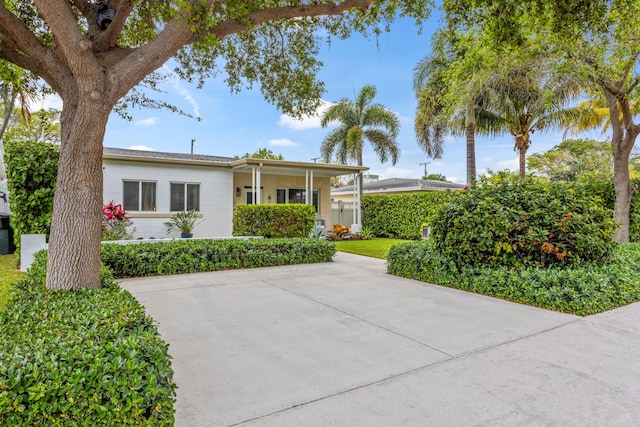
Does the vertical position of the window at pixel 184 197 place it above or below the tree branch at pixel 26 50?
below

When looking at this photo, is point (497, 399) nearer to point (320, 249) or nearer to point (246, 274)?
point (246, 274)

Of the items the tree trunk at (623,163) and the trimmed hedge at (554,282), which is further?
the tree trunk at (623,163)

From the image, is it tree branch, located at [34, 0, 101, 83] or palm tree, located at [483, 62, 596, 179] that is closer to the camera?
tree branch, located at [34, 0, 101, 83]

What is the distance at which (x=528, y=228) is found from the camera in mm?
5715

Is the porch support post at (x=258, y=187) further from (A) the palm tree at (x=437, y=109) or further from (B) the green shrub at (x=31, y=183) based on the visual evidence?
(A) the palm tree at (x=437, y=109)

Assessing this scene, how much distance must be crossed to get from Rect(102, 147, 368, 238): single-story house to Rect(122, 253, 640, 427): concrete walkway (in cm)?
809

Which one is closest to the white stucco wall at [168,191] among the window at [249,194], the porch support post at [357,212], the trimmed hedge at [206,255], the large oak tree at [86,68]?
the window at [249,194]

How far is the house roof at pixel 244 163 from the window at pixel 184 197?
91 centimetres

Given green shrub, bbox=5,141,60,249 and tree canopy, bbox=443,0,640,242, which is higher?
tree canopy, bbox=443,0,640,242

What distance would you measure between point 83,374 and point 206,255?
6061 mm

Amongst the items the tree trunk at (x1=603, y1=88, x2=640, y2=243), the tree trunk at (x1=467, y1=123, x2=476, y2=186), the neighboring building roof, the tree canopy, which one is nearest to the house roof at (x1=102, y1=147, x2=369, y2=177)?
the tree trunk at (x1=467, y1=123, x2=476, y2=186)

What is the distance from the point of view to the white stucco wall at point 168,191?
1234 cm

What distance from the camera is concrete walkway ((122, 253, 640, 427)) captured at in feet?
7.89

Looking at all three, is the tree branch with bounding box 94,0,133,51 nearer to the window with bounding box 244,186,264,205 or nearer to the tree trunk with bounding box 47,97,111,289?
the tree trunk with bounding box 47,97,111,289
